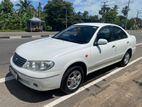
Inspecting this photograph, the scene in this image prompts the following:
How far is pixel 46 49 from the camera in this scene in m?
4.70

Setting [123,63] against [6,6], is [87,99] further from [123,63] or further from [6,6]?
[6,6]

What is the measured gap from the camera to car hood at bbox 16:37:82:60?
4340mm

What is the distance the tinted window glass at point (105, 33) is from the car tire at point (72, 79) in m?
1.19

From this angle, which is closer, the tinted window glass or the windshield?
the windshield

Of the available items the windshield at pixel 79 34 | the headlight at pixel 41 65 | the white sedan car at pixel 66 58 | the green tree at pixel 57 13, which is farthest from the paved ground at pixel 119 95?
the green tree at pixel 57 13

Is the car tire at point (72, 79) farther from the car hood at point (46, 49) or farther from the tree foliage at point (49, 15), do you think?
the tree foliage at point (49, 15)

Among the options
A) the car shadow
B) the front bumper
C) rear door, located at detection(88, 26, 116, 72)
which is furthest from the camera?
rear door, located at detection(88, 26, 116, 72)

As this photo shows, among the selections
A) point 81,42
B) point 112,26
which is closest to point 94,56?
point 81,42

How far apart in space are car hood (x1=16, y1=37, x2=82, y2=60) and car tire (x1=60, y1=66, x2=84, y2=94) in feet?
1.56

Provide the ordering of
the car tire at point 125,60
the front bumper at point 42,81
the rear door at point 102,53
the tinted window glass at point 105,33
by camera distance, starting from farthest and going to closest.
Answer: the car tire at point 125,60 → the tinted window glass at point 105,33 → the rear door at point 102,53 → the front bumper at point 42,81

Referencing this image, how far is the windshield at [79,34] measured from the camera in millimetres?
5406

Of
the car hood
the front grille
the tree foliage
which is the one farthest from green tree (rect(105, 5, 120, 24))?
the front grille

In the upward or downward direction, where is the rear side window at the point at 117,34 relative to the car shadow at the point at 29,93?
upward

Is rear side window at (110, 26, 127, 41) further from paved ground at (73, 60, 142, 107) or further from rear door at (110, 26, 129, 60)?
paved ground at (73, 60, 142, 107)
